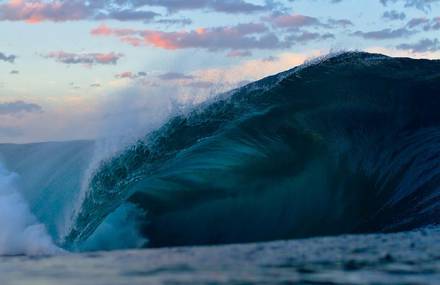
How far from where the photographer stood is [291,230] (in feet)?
33.7

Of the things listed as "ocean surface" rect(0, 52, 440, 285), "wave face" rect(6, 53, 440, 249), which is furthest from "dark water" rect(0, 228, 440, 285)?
"wave face" rect(6, 53, 440, 249)

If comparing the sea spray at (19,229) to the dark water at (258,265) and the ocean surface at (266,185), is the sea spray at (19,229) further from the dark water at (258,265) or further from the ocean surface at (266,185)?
the dark water at (258,265)

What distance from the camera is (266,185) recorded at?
1095 cm

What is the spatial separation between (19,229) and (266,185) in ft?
15.1

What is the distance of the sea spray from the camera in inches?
444

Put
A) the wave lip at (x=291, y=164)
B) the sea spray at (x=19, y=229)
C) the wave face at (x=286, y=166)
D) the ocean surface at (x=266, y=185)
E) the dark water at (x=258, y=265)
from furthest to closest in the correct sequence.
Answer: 1. the sea spray at (x=19, y=229)
2. the wave lip at (x=291, y=164)
3. the wave face at (x=286, y=166)
4. the ocean surface at (x=266, y=185)
5. the dark water at (x=258, y=265)

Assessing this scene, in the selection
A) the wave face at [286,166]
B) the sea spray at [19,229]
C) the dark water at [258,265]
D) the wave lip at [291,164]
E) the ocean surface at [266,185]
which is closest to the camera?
the dark water at [258,265]

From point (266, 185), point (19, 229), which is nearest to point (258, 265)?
point (266, 185)

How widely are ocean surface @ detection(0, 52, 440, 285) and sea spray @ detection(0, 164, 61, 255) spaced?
0.11ft

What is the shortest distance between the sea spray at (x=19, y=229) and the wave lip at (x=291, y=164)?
23.8 inches

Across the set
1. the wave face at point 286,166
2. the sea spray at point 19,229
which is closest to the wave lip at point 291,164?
the wave face at point 286,166

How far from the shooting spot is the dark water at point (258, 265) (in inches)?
184

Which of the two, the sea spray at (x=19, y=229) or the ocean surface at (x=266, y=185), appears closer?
the ocean surface at (x=266, y=185)

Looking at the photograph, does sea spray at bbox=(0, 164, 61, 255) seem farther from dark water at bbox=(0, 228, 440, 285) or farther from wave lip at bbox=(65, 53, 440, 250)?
dark water at bbox=(0, 228, 440, 285)
